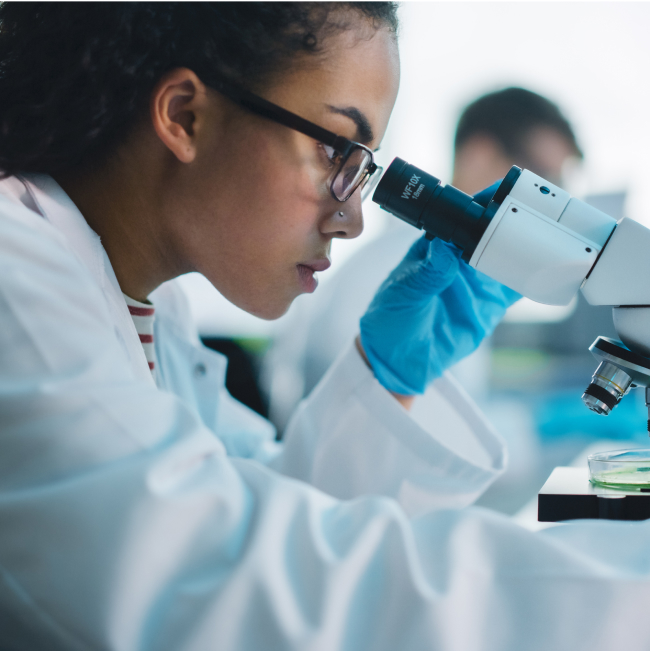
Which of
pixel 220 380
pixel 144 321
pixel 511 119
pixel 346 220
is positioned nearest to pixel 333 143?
pixel 346 220

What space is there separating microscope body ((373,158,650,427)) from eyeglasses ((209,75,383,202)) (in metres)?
0.14

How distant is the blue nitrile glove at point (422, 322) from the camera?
1.19 meters

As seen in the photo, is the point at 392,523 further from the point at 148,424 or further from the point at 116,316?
the point at 116,316

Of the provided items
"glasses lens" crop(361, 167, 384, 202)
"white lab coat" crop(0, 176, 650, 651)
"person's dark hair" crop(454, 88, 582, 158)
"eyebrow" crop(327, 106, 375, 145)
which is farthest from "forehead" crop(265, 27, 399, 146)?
"person's dark hair" crop(454, 88, 582, 158)

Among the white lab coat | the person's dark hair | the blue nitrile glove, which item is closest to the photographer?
the white lab coat

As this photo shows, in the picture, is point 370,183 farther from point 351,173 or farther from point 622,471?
point 622,471

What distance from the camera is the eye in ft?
2.85

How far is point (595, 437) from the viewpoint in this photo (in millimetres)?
3652

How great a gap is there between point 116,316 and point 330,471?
62 cm

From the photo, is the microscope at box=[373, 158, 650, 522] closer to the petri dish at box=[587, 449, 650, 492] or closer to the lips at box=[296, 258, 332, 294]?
the petri dish at box=[587, 449, 650, 492]

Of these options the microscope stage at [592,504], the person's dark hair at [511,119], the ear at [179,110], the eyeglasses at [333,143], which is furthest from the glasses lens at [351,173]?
the person's dark hair at [511,119]

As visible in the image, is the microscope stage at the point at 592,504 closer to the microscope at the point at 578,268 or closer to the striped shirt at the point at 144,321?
the microscope at the point at 578,268

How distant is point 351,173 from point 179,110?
0.91 feet

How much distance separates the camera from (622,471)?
2.74 ft
